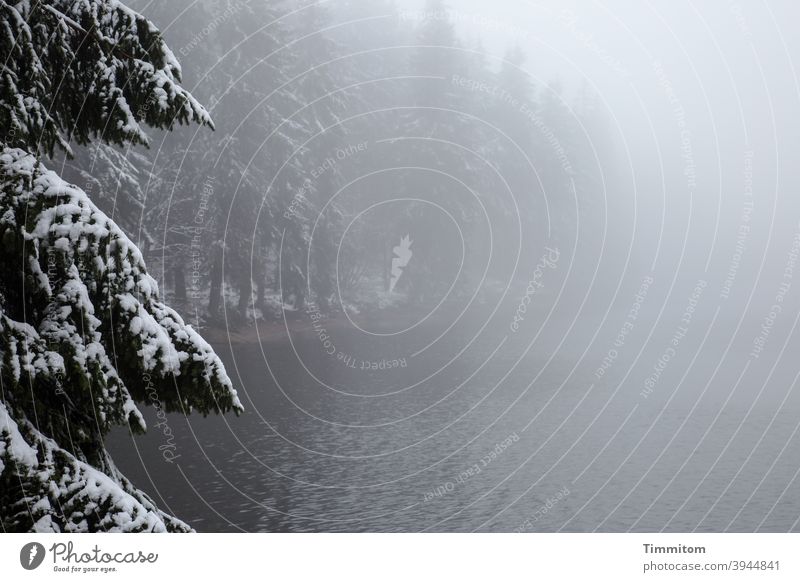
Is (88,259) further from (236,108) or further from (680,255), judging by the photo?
(680,255)

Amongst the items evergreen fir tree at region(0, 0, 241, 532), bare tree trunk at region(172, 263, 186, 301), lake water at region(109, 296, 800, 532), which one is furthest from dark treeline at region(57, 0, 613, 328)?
evergreen fir tree at region(0, 0, 241, 532)

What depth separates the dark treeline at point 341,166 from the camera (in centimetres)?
3672

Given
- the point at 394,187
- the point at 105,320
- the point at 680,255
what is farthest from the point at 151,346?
the point at 680,255

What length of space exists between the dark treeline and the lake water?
15.4 ft

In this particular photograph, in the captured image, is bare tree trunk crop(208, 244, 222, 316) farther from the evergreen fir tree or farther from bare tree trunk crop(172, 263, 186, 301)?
the evergreen fir tree

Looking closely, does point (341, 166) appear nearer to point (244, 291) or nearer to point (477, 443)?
point (244, 291)

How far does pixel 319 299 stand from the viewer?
4466cm

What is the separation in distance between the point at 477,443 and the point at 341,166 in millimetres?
25711

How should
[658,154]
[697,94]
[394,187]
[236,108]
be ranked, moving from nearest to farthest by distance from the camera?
[236,108] < [394,187] < [697,94] < [658,154]

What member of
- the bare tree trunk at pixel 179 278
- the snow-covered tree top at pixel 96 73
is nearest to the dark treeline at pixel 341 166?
the bare tree trunk at pixel 179 278

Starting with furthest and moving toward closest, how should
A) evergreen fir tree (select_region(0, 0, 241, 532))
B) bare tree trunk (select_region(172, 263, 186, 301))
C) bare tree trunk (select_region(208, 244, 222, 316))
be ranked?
bare tree trunk (select_region(208, 244, 222, 316)), bare tree trunk (select_region(172, 263, 186, 301)), evergreen fir tree (select_region(0, 0, 241, 532))

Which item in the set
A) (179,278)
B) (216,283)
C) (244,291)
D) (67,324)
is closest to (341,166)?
(244,291)

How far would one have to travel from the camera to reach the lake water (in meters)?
22.5
